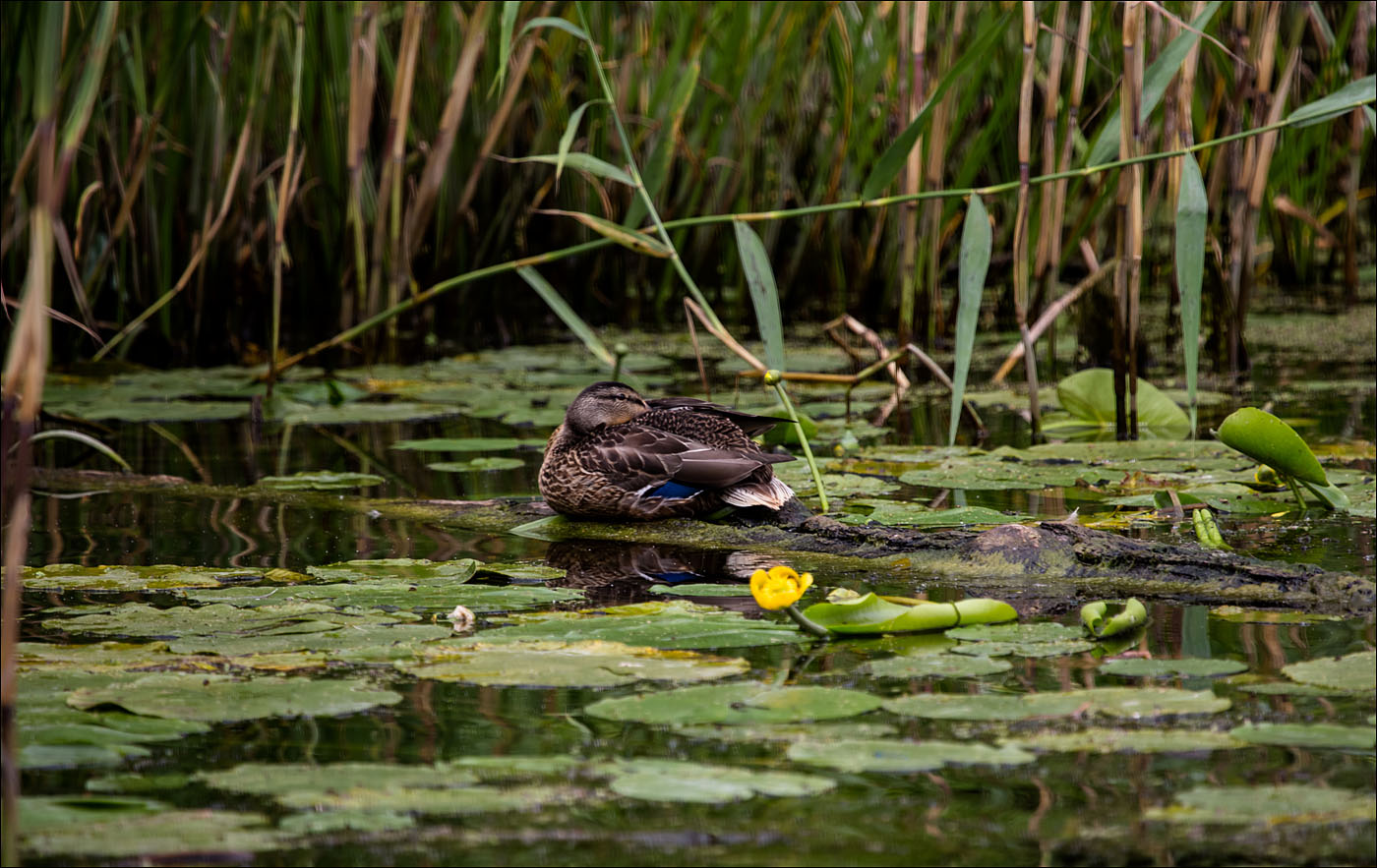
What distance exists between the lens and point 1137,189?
4320mm

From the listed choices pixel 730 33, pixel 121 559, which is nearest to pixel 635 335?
pixel 730 33

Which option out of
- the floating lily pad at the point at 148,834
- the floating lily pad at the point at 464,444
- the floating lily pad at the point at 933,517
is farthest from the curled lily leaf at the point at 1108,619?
the floating lily pad at the point at 464,444

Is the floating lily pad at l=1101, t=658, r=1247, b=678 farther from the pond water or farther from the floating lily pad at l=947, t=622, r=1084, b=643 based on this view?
the floating lily pad at l=947, t=622, r=1084, b=643

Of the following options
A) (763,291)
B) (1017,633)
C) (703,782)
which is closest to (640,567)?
(763,291)

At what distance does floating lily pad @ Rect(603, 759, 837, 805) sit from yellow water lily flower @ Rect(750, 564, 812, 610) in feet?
1.64

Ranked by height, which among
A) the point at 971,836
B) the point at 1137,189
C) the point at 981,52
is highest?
the point at 981,52

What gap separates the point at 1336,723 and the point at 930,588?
1037 mm

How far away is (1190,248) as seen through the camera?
148 inches

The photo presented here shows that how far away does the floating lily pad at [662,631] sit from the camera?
8.16 ft

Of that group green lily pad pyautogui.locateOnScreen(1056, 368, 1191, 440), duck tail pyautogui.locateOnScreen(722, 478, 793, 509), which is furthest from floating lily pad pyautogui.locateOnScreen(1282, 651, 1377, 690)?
green lily pad pyautogui.locateOnScreen(1056, 368, 1191, 440)

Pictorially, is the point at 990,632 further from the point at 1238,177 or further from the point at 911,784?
the point at 1238,177

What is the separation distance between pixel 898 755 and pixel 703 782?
0.27 metres

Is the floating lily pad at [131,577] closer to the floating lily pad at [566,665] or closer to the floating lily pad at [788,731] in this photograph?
the floating lily pad at [566,665]

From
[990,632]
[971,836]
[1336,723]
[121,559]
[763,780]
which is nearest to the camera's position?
[971,836]
